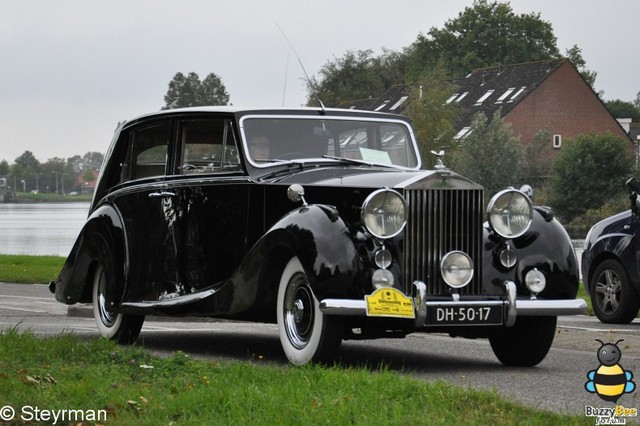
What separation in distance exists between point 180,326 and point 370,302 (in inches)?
225

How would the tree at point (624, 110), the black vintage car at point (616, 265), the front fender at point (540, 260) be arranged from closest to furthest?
the front fender at point (540, 260), the black vintage car at point (616, 265), the tree at point (624, 110)

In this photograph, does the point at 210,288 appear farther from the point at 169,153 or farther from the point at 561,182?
the point at 561,182

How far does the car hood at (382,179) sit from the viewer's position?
871cm

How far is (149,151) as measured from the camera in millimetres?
11297

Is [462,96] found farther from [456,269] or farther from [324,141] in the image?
[456,269]

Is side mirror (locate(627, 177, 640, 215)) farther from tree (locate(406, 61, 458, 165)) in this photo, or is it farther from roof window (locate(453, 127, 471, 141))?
roof window (locate(453, 127, 471, 141))

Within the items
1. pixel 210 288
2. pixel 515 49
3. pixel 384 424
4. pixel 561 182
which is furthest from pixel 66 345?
pixel 515 49

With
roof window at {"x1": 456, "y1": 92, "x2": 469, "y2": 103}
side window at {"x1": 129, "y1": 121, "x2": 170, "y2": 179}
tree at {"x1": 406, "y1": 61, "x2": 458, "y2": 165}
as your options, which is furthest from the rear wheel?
roof window at {"x1": 456, "y1": 92, "x2": 469, "y2": 103}

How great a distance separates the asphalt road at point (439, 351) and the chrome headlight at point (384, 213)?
91 cm

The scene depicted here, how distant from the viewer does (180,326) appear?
13.6 meters

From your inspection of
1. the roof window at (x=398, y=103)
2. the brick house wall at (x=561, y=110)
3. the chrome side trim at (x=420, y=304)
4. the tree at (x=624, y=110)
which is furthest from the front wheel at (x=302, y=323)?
the tree at (x=624, y=110)

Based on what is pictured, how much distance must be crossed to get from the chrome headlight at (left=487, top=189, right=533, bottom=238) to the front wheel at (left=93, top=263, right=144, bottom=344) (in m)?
3.66

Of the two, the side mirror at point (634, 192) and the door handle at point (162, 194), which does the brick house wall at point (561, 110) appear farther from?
the door handle at point (162, 194)

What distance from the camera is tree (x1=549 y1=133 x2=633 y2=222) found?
69812 millimetres
